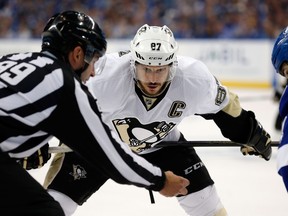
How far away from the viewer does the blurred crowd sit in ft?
29.7

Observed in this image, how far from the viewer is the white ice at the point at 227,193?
3.36 m

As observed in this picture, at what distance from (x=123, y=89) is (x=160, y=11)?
7292 mm

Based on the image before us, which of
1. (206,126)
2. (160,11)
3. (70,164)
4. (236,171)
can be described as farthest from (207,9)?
(70,164)

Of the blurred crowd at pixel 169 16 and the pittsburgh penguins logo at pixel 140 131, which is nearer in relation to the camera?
the pittsburgh penguins logo at pixel 140 131

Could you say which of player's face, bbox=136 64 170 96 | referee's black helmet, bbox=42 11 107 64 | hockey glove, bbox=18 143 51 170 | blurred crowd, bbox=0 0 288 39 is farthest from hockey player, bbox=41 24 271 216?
blurred crowd, bbox=0 0 288 39

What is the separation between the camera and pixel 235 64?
861 cm

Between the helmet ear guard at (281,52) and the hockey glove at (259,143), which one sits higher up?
the helmet ear guard at (281,52)

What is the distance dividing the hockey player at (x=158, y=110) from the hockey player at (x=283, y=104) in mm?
632

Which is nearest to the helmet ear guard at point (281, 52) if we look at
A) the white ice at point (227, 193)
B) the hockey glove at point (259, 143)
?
the hockey glove at point (259, 143)

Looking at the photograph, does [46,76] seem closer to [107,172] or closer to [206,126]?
[107,172]

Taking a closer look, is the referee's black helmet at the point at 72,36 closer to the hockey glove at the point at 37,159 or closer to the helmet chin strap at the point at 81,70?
the helmet chin strap at the point at 81,70

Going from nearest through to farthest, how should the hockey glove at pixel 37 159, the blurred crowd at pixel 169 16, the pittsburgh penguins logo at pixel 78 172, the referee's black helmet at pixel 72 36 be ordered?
1. the referee's black helmet at pixel 72 36
2. the hockey glove at pixel 37 159
3. the pittsburgh penguins logo at pixel 78 172
4. the blurred crowd at pixel 169 16

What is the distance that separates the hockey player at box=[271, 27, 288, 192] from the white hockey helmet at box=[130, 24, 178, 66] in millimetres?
607

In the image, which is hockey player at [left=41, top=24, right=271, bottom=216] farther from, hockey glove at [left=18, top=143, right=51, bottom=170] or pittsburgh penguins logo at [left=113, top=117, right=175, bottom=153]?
hockey glove at [left=18, top=143, right=51, bottom=170]
